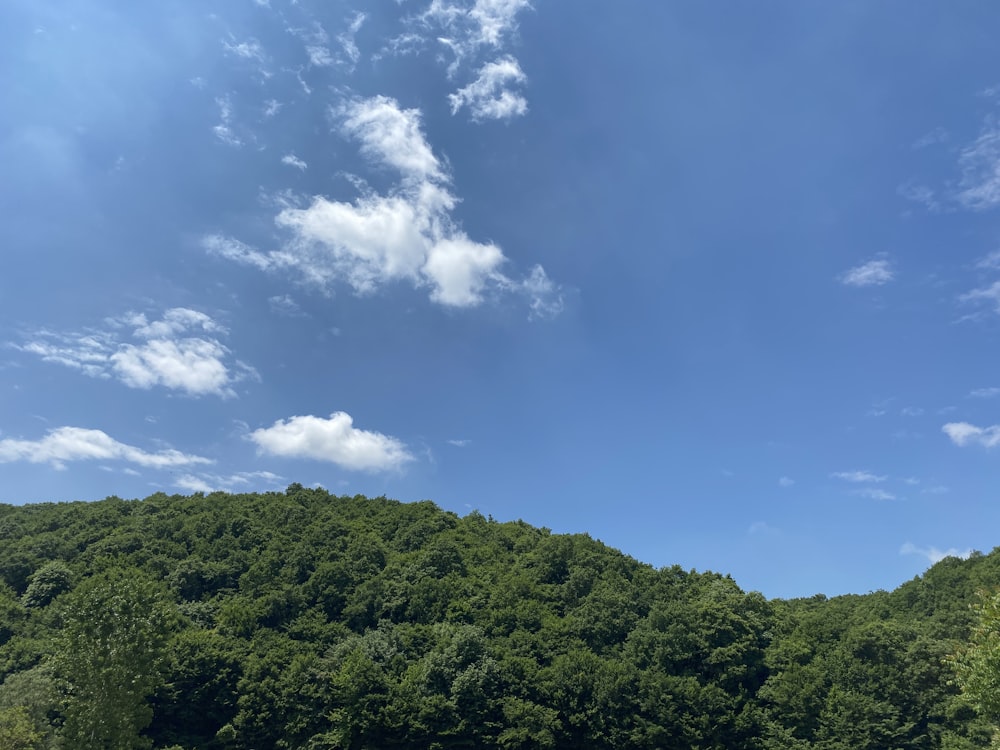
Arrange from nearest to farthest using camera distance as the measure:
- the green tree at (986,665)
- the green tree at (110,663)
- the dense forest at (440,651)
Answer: the green tree at (986,665), the green tree at (110,663), the dense forest at (440,651)

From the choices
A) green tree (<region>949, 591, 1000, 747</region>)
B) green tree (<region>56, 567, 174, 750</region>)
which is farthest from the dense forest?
green tree (<region>949, 591, 1000, 747</region>)

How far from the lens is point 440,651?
5553cm

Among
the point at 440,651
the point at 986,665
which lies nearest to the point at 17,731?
the point at 440,651

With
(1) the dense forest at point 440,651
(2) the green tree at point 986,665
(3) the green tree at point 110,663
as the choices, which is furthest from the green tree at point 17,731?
(2) the green tree at point 986,665

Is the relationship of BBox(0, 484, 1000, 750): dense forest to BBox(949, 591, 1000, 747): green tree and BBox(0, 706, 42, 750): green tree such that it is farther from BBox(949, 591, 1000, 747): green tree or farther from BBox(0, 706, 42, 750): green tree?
BBox(949, 591, 1000, 747): green tree

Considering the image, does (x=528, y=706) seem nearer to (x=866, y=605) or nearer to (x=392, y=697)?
(x=392, y=697)

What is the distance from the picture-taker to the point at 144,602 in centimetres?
4128

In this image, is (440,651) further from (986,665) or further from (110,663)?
(986,665)

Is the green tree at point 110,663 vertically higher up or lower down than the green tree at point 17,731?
higher up

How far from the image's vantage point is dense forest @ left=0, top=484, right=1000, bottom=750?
43.0 m

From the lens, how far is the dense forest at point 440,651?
141 ft

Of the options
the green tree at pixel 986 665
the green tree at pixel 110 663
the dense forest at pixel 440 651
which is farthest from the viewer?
the dense forest at pixel 440 651

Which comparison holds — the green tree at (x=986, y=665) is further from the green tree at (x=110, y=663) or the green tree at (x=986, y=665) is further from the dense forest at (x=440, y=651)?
the green tree at (x=110, y=663)

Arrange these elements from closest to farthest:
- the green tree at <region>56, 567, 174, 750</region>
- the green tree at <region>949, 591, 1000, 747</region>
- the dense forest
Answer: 1. the green tree at <region>949, 591, 1000, 747</region>
2. the green tree at <region>56, 567, 174, 750</region>
3. the dense forest
